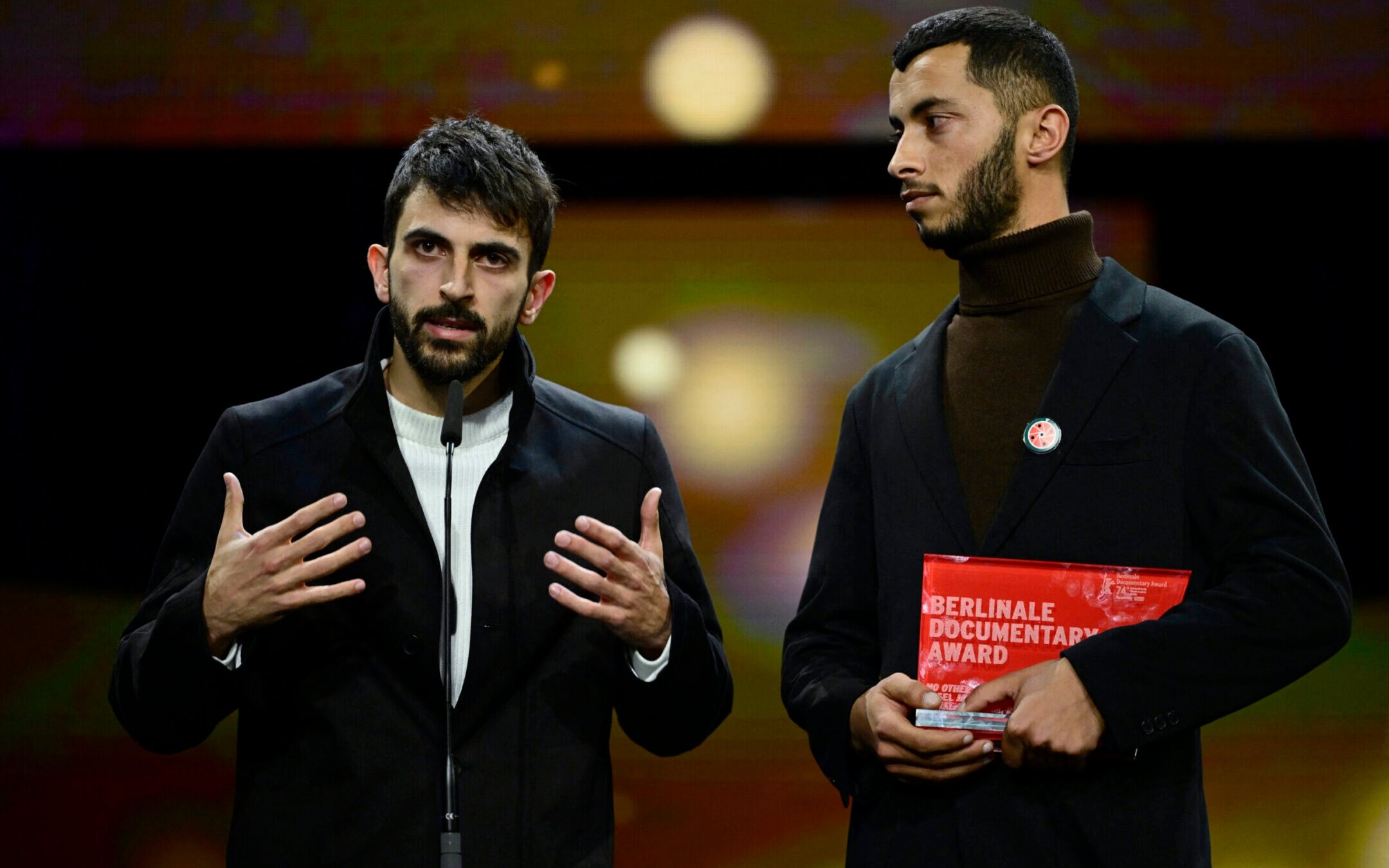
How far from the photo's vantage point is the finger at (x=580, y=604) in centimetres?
179

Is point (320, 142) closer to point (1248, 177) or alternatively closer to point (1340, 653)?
point (1248, 177)

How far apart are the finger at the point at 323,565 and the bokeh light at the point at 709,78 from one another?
1903 millimetres

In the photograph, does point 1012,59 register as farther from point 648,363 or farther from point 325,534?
point 648,363

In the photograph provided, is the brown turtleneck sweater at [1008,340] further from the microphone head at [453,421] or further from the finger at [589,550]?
the microphone head at [453,421]

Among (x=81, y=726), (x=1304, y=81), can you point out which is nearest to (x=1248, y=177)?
(x=1304, y=81)

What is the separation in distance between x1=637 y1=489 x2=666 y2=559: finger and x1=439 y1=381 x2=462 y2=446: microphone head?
34 centimetres

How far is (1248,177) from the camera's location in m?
3.31

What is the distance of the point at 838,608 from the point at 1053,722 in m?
0.46

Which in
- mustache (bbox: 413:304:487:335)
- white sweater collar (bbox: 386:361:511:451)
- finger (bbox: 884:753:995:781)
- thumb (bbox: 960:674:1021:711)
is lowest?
finger (bbox: 884:753:995:781)

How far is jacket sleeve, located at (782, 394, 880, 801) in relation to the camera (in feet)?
6.63

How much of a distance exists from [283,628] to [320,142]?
1.72 metres

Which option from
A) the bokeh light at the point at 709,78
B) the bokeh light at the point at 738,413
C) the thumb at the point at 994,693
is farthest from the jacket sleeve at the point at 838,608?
the bokeh light at the point at 709,78

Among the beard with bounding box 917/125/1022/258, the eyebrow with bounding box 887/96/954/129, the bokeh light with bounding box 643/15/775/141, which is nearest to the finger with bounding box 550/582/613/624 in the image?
the beard with bounding box 917/125/1022/258

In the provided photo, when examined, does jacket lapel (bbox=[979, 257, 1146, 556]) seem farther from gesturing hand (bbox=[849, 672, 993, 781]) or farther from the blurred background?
the blurred background
